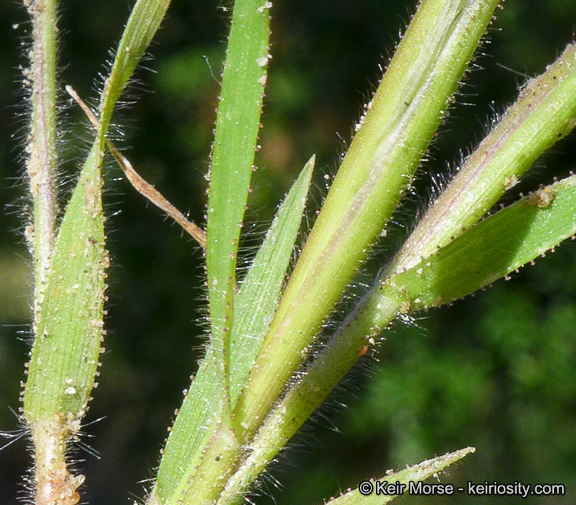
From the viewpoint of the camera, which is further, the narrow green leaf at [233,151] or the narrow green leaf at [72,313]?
the narrow green leaf at [72,313]

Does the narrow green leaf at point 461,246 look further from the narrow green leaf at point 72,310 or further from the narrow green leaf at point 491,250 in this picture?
the narrow green leaf at point 72,310

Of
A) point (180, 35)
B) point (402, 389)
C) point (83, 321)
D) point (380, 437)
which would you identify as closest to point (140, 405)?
point (380, 437)

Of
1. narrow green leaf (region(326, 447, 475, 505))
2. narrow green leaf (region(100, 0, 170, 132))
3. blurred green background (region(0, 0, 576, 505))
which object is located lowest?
narrow green leaf (region(326, 447, 475, 505))

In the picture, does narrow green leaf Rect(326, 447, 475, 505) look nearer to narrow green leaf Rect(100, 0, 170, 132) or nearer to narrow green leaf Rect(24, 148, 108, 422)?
narrow green leaf Rect(24, 148, 108, 422)

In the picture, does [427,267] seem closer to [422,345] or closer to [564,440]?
[422,345]

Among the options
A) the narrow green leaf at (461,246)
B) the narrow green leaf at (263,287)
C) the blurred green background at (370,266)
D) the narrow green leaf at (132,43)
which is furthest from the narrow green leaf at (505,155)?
the blurred green background at (370,266)

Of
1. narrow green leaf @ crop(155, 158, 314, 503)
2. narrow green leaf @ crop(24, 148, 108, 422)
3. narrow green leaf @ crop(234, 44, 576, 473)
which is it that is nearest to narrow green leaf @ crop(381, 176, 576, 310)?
narrow green leaf @ crop(234, 44, 576, 473)

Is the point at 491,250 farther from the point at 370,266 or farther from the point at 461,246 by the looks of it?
the point at 370,266
